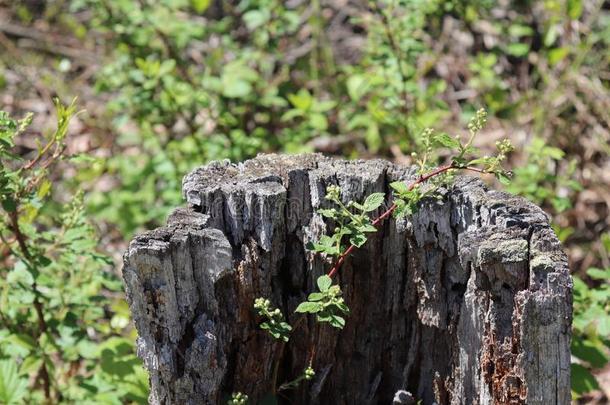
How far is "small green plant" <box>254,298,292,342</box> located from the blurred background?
3.01ft

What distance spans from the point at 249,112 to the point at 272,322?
3124 millimetres

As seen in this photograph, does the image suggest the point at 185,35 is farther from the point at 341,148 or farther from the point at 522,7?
the point at 522,7

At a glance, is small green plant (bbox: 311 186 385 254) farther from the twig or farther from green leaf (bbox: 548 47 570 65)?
green leaf (bbox: 548 47 570 65)

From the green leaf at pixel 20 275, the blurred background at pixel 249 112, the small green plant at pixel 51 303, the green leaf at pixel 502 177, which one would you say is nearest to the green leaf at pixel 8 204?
the small green plant at pixel 51 303

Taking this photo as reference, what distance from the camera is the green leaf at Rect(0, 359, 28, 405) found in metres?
3.23

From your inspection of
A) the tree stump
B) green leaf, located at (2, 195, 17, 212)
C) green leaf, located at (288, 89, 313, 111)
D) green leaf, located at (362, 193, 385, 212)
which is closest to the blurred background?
green leaf, located at (288, 89, 313, 111)

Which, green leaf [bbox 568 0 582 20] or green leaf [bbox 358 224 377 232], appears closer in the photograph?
green leaf [bbox 358 224 377 232]

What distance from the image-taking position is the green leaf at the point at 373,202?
8.23 feet

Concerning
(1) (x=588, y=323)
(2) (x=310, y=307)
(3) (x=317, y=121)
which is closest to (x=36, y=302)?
(2) (x=310, y=307)

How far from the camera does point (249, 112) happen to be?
217 inches

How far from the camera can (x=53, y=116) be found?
6508mm

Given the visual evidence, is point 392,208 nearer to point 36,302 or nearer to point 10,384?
point 36,302

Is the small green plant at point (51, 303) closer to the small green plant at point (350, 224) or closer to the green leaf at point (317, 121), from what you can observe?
the small green plant at point (350, 224)

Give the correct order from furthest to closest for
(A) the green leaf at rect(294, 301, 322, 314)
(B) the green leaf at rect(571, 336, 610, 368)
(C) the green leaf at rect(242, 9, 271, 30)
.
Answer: (C) the green leaf at rect(242, 9, 271, 30)
(B) the green leaf at rect(571, 336, 610, 368)
(A) the green leaf at rect(294, 301, 322, 314)
